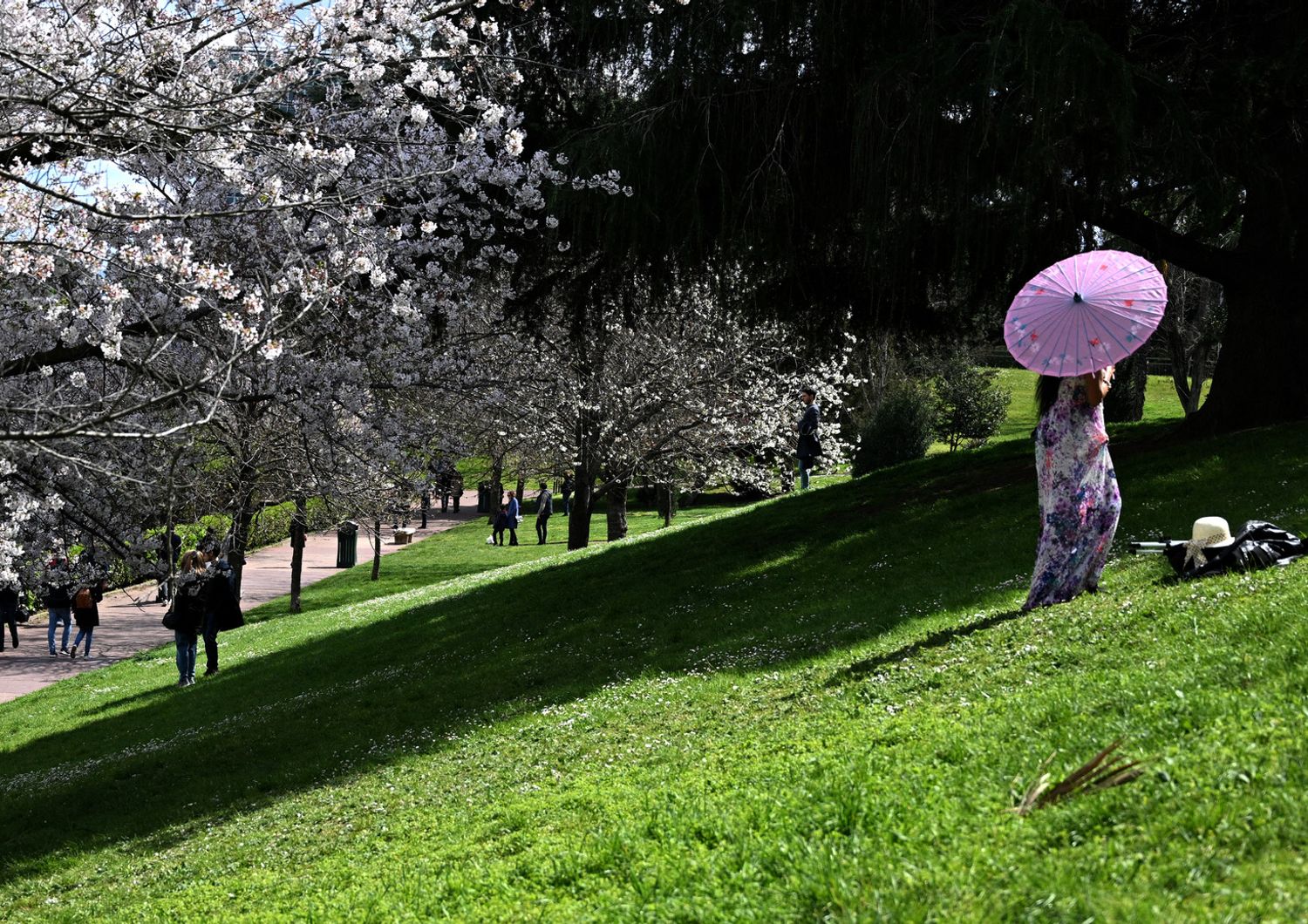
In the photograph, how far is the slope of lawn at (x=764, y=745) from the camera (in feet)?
13.5

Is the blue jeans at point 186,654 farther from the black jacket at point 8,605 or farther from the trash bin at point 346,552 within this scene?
the trash bin at point 346,552

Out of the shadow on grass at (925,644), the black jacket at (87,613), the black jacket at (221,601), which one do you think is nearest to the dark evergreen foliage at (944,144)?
the shadow on grass at (925,644)

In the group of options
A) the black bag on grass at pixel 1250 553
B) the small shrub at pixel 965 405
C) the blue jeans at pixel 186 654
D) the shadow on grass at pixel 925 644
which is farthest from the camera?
the small shrub at pixel 965 405

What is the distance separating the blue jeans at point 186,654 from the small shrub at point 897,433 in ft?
57.5

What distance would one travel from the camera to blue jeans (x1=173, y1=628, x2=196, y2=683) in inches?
683

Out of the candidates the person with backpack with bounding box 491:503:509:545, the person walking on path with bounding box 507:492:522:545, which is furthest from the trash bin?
the person walking on path with bounding box 507:492:522:545

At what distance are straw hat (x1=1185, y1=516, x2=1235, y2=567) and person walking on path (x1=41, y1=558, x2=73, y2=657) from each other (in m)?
18.0

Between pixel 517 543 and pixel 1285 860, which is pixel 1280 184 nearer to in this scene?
pixel 1285 860

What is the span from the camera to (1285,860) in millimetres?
3621

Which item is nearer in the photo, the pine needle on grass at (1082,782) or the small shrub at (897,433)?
the pine needle on grass at (1082,782)

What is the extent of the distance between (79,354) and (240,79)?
10.2 feet

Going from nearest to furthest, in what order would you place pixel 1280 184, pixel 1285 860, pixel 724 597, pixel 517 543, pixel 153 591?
pixel 1285 860 → pixel 1280 184 → pixel 724 597 → pixel 153 591 → pixel 517 543

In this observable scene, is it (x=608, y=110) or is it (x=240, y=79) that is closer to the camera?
(x=240, y=79)

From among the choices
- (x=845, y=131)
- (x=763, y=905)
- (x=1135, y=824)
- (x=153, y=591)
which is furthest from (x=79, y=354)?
(x=153, y=591)
